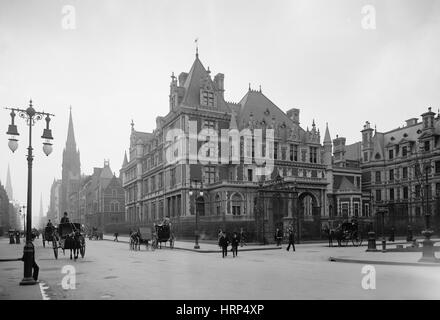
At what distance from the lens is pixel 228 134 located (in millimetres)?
59250

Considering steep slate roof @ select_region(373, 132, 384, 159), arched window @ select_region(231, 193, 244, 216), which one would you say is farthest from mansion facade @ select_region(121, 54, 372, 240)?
steep slate roof @ select_region(373, 132, 384, 159)

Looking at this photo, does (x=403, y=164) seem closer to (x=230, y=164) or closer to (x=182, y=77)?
(x=230, y=164)

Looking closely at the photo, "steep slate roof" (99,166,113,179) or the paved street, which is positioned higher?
"steep slate roof" (99,166,113,179)

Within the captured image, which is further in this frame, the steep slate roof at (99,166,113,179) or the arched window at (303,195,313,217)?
the steep slate roof at (99,166,113,179)

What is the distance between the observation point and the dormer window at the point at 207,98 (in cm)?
5942

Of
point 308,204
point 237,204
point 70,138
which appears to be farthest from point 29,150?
point 70,138

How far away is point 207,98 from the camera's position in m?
59.8

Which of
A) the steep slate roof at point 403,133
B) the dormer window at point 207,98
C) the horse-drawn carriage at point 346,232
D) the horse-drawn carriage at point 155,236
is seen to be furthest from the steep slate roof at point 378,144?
the horse-drawn carriage at point 155,236

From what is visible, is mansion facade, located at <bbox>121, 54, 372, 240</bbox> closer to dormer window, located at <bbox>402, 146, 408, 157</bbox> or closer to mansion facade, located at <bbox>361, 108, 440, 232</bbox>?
mansion facade, located at <bbox>361, 108, 440, 232</bbox>

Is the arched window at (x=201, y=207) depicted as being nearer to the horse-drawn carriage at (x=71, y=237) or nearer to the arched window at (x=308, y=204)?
the arched window at (x=308, y=204)

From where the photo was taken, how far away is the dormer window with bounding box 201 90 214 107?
59416 millimetres

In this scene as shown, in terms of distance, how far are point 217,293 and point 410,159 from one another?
222ft
